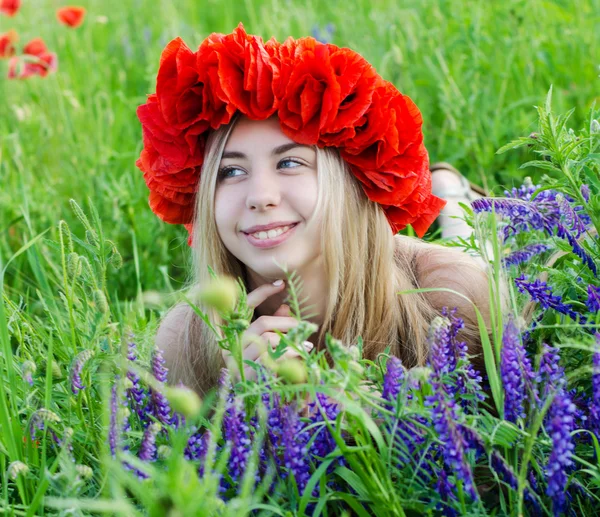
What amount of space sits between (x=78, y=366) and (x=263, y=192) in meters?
0.65

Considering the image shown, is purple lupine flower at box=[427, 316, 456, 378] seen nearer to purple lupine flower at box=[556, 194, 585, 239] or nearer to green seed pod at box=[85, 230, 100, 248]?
purple lupine flower at box=[556, 194, 585, 239]

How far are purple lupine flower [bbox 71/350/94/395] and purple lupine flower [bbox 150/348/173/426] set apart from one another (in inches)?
5.2

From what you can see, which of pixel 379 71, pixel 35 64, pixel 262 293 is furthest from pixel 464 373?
pixel 35 64

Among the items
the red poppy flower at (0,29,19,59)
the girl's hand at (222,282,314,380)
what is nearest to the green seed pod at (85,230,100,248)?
the girl's hand at (222,282,314,380)

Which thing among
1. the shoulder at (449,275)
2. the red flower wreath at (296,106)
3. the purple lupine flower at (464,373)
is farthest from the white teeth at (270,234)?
the purple lupine flower at (464,373)

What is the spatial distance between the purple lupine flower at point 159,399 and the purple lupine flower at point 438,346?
500 mm

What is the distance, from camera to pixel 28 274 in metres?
2.87

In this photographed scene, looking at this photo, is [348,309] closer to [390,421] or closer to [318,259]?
[318,259]

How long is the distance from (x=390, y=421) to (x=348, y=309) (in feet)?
2.57

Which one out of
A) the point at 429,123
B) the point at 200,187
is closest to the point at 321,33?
the point at 429,123

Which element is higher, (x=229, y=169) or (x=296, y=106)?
(x=296, y=106)

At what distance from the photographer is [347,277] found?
2084 millimetres

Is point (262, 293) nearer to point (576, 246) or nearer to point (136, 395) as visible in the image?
point (136, 395)

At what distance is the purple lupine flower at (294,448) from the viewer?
1287 millimetres
